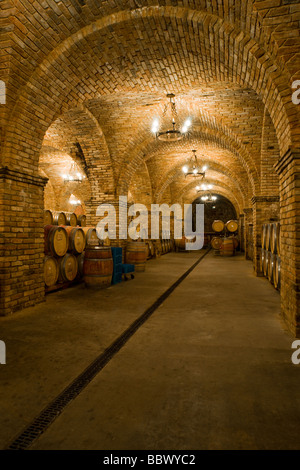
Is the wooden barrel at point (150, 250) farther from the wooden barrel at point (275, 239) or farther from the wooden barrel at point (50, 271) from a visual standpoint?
the wooden barrel at point (275, 239)

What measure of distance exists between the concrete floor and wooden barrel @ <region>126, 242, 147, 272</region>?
4.50 meters

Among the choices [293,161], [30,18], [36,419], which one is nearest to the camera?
[36,419]

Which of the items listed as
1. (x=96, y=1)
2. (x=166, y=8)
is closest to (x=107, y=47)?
(x=96, y=1)

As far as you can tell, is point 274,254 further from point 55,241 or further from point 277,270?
point 55,241

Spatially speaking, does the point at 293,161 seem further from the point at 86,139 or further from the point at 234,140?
the point at 86,139

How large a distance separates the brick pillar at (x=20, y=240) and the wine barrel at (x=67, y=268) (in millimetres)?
979

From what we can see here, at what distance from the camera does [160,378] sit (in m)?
2.65

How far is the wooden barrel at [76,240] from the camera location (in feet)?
23.9

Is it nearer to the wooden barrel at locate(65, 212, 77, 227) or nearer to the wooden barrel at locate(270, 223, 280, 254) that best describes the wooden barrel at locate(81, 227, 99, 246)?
the wooden barrel at locate(65, 212, 77, 227)

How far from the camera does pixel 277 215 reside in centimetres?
883

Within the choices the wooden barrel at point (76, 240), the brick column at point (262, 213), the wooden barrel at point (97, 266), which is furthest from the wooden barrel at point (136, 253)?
the brick column at point (262, 213)

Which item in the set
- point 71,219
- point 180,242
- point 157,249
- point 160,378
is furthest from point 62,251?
point 180,242

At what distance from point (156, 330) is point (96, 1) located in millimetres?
4826
